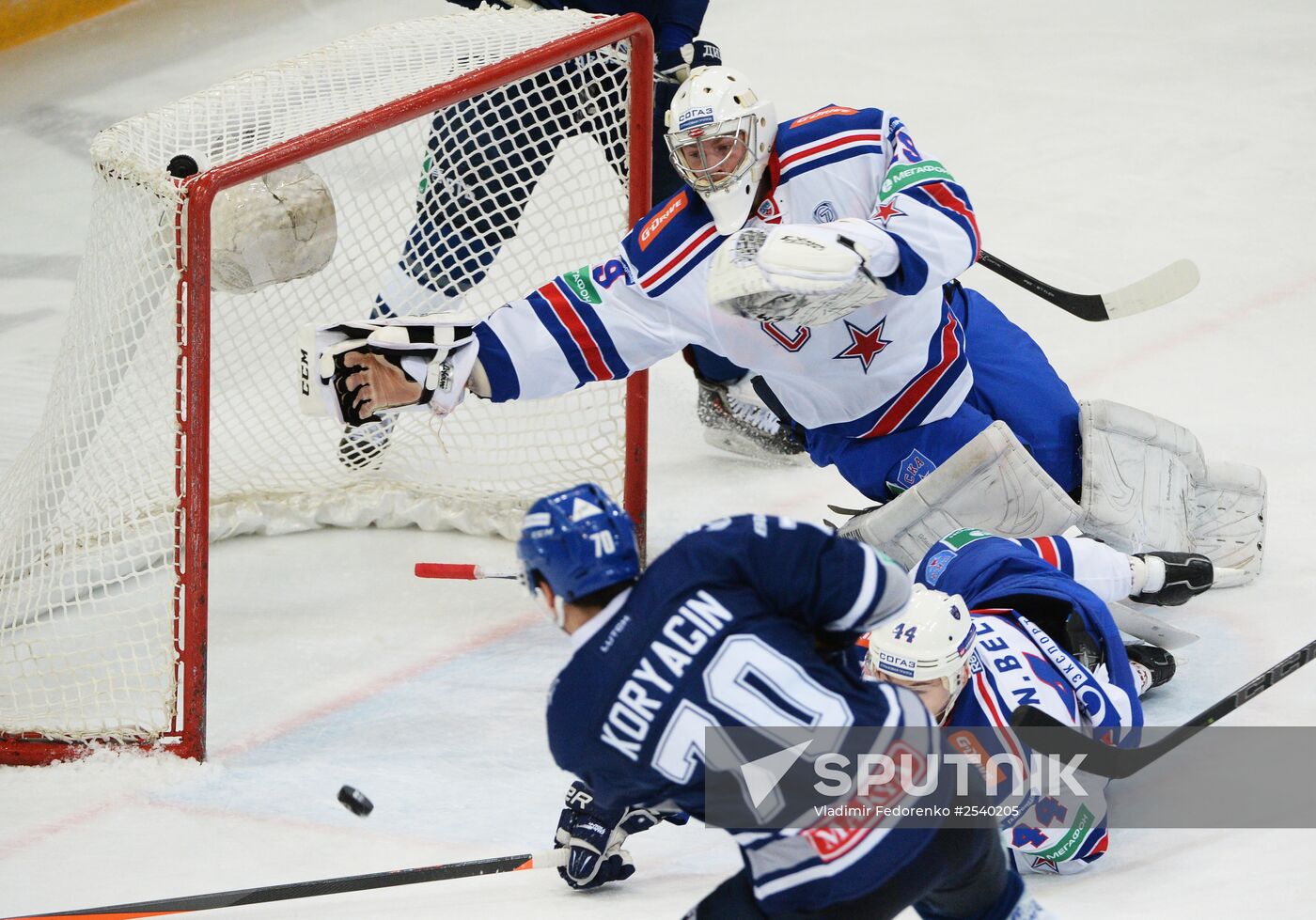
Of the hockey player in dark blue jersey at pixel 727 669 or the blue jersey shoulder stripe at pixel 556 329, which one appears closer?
the hockey player in dark blue jersey at pixel 727 669

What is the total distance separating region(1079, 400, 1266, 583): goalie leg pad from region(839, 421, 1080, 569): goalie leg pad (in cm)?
13

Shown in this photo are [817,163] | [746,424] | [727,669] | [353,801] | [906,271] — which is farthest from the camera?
[746,424]

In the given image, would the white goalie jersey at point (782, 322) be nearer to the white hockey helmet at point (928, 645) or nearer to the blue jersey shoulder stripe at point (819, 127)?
the blue jersey shoulder stripe at point (819, 127)

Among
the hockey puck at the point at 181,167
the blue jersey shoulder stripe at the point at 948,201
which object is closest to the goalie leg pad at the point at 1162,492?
the blue jersey shoulder stripe at the point at 948,201

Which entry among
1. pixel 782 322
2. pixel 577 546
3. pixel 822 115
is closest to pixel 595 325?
pixel 782 322

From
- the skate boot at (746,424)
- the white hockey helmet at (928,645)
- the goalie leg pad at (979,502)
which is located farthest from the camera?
the skate boot at (746,424)

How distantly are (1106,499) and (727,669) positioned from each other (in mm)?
1562

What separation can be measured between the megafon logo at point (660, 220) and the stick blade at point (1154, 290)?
1193 millimetres

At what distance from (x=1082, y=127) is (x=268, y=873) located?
404cm

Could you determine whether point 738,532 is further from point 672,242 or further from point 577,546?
point 672,242

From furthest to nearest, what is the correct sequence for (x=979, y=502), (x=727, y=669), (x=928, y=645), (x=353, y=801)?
1. (x=979, y=502)
2. (x=928, y=645)
3. (x=353, y=801)
4. (x=727, y=669)

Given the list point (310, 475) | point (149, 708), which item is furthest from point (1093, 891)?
point (310, 475)

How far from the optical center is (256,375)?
391 cm

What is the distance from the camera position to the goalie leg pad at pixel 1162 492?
3367 millimetres
